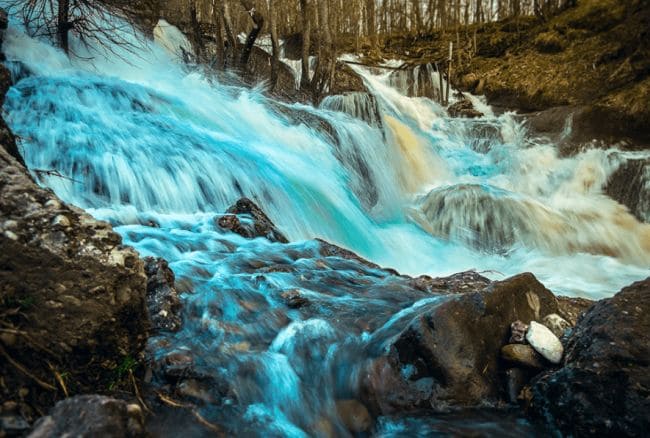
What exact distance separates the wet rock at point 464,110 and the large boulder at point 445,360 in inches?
568

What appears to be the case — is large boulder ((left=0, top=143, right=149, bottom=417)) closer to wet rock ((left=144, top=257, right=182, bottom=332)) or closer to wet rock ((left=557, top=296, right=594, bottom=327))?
wet rock ((left=144, top=257, right=182, bottom=332))

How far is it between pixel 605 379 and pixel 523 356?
0.56 metres

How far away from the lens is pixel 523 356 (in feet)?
9.67

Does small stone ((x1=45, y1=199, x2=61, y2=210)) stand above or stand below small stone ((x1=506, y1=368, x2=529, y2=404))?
above

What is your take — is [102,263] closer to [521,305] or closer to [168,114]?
[521,305]

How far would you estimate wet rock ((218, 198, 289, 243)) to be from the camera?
5898mm

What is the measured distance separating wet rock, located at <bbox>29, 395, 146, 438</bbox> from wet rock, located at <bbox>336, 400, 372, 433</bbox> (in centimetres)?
130

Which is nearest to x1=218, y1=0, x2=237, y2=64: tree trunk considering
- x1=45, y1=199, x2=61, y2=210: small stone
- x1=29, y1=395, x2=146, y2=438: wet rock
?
x1=45, y1=199, x2=61, y2=210: small stone

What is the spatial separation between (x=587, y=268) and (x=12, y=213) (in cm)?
864

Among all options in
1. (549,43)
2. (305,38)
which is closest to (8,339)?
(305,38)

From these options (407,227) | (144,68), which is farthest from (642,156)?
(144,68)

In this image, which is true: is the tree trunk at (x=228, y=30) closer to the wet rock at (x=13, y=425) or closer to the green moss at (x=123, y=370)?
the green moss at (x=123, y=370)

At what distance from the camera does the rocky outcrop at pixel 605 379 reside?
2289 mm

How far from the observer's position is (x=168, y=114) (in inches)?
353
